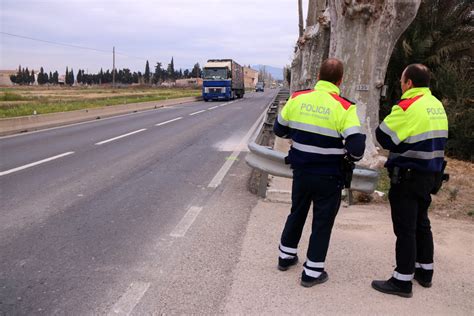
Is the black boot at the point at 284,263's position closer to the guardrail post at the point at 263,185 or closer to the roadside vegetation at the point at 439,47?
the guardrail post at the point at 263,185

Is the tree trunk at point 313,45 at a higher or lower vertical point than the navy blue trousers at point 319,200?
higher

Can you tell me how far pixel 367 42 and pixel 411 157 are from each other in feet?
15.0

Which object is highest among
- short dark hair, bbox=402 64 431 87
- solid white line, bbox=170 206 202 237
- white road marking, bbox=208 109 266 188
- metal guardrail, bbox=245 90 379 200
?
short dark hair, bbox=402 64 431 87

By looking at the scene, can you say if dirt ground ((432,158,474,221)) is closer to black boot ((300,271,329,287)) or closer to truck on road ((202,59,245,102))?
black boot ((300,271,329,287))

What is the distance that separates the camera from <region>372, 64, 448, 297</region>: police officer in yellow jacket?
3.39m

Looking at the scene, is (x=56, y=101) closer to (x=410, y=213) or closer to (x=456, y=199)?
(x=456, y=199)

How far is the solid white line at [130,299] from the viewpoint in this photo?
321 cm

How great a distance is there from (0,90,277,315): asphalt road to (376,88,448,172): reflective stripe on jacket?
1.77 metres

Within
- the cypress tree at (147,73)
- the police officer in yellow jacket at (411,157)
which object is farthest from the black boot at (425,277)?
the cypress tree at (147,73)

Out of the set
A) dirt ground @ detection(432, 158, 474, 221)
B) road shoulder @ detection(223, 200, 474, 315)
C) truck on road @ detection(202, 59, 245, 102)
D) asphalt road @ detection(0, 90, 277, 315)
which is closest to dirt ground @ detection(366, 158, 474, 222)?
dirt ground @ detection(432, 158, 474, 221)

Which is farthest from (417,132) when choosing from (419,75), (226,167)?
(226,167)

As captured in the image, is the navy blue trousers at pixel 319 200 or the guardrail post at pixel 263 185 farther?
the guardrail post at pixel 263 185

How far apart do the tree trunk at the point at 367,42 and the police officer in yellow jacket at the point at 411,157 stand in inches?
162

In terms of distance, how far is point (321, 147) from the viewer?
3.53 meters
